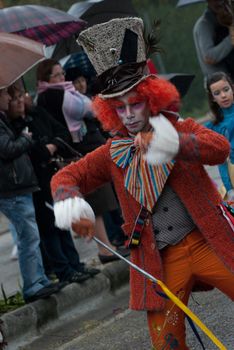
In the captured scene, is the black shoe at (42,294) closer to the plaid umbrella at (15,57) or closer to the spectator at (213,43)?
the plaid umbrella at (15,57)

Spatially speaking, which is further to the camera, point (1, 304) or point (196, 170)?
point (1, 304)

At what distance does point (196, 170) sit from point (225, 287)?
→ 1.75ft

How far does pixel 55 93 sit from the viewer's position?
287 inches

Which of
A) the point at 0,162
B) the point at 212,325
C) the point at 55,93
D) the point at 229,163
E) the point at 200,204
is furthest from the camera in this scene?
the point at 55,93

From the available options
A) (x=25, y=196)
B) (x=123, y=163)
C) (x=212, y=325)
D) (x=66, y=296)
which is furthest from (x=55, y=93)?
(x=123, y=163)

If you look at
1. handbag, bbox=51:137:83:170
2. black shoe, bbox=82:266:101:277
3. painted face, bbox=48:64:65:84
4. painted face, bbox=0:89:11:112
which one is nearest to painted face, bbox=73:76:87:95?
painted face, bbox=48:64:65:84

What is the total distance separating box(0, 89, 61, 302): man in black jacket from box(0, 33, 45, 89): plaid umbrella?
6.5 inches

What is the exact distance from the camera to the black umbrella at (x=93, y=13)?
8.95 m

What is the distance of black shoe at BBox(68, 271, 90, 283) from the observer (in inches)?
270

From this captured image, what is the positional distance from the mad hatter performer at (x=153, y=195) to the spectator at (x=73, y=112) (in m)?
3.11

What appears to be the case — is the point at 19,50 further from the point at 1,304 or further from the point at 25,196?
the point at 1,304

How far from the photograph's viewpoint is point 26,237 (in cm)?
640

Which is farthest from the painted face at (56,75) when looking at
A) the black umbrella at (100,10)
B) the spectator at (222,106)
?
the black umbrella at (100,10)

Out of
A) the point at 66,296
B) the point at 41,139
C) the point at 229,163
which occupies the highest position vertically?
the point at 41,139
